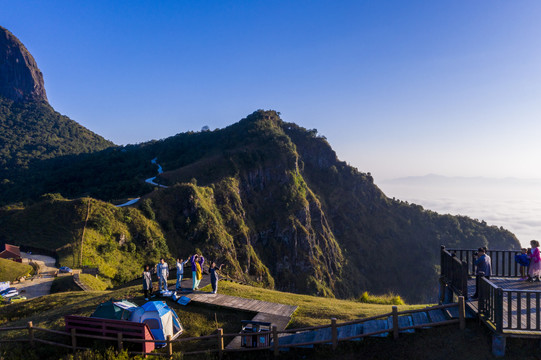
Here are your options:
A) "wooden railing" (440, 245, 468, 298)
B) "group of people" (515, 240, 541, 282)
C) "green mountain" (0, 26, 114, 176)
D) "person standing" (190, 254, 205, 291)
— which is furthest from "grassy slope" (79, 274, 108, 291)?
"green mountain" (0, 26, 114, 176)

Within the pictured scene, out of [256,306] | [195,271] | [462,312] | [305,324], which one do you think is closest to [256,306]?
[256,306]

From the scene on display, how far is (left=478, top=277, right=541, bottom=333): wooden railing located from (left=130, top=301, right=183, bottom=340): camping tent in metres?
10.6

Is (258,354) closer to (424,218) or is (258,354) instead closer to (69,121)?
(424,218)

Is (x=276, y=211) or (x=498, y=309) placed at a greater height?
(x=498, y=309)

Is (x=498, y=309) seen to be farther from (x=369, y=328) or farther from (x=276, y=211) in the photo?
(x=276, y=211)

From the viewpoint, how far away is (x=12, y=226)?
4091 centimetres

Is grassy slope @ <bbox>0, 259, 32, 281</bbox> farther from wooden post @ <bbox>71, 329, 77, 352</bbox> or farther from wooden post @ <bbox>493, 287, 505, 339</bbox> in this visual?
wooden post @ <bbox>493, 287, 505, 339</bbox>

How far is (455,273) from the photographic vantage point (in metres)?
11.9

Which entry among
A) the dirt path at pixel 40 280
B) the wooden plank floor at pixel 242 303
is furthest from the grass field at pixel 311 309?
the dirt path at pixel 40 280

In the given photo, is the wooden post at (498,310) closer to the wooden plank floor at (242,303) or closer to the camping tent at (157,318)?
the wooden plank floor at (242,303)

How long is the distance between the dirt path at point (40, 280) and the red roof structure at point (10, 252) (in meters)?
0.72

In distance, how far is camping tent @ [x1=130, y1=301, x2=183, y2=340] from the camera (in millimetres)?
12211

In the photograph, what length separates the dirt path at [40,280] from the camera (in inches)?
1101

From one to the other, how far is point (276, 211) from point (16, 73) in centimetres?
14763
